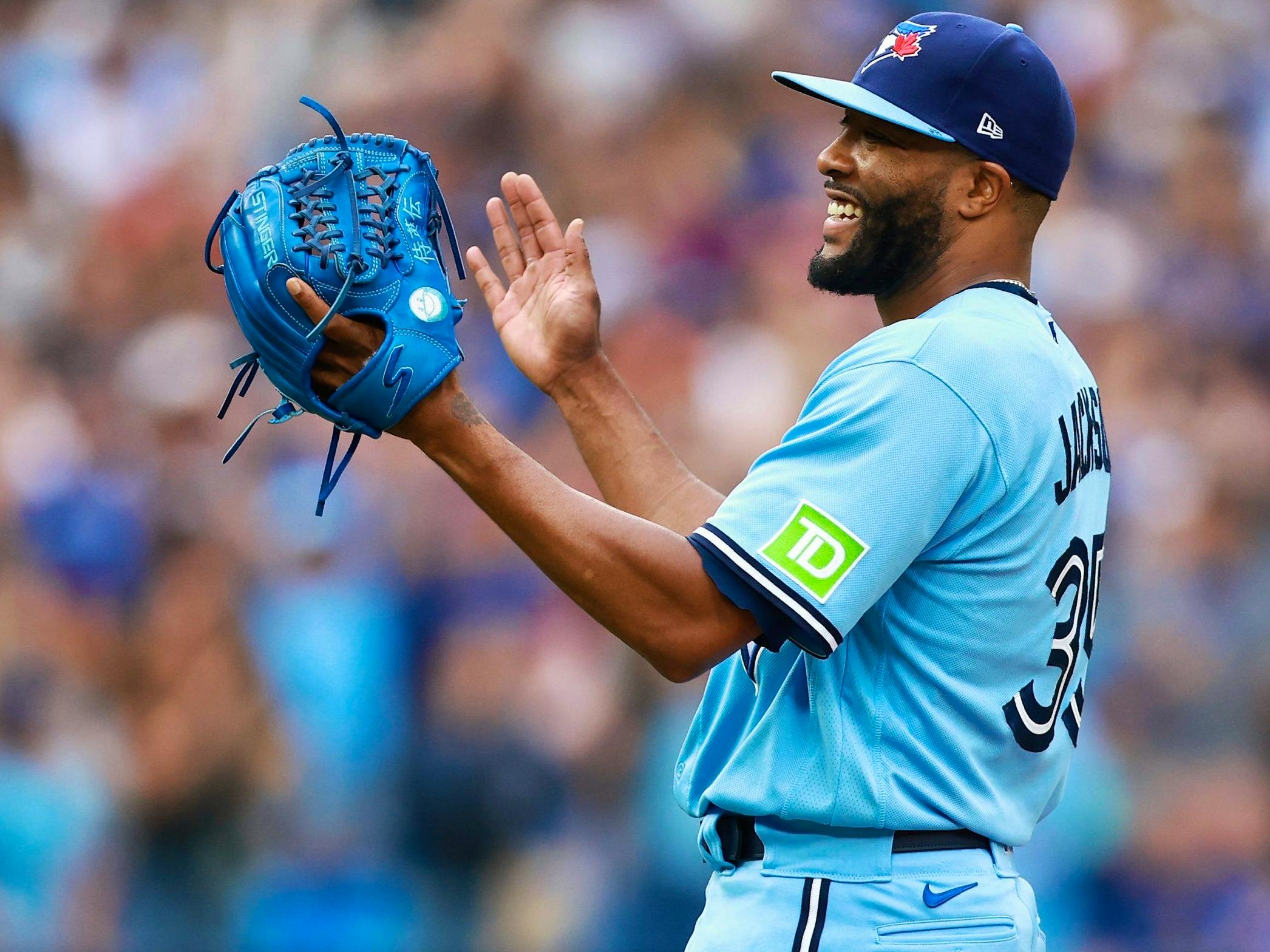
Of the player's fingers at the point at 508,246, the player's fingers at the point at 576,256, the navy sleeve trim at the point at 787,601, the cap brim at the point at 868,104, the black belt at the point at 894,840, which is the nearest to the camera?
the navy sleeve trim at the point at 787,601

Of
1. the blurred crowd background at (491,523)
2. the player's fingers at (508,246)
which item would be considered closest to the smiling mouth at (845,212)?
the player's fingers at (508,246)

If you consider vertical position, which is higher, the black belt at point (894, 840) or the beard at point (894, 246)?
the beard at point (894, 246)

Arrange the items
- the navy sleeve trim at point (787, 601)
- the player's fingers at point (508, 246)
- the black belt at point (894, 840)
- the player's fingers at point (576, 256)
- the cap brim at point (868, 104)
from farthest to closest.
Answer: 1. the player's fingers at point (508, 246)
2. the player's fingers at point (576, 256)
3. the cap brim at point (868, 104)
4. the black belt at point (894, 840)
5. the navy sleeve trim at point (787, 601)

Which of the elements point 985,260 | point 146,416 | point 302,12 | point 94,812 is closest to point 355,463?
point 146,416

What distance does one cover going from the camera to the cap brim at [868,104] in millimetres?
2252

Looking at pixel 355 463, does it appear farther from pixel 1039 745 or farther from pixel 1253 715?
pixel 1039 745

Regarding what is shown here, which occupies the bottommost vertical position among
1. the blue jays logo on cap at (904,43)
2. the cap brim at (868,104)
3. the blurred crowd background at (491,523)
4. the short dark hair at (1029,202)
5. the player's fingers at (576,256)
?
the blurred crowd background at (491,523)

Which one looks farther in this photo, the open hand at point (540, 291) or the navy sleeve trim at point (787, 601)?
the open hand at point (540, 291)

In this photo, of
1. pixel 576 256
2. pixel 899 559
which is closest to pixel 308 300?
pixel 576 256

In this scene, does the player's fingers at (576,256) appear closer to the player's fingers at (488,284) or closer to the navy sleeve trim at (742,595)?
the player's fingers at (488,284)

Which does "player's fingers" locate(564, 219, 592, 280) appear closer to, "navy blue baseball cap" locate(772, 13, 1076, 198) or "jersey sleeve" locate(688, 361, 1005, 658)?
"navy blue baseball cap" locate(772, 13, 1076, 198)

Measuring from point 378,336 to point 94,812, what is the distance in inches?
134

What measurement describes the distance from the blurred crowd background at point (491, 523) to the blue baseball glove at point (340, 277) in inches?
107

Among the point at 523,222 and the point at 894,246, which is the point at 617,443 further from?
the point at 894,246
